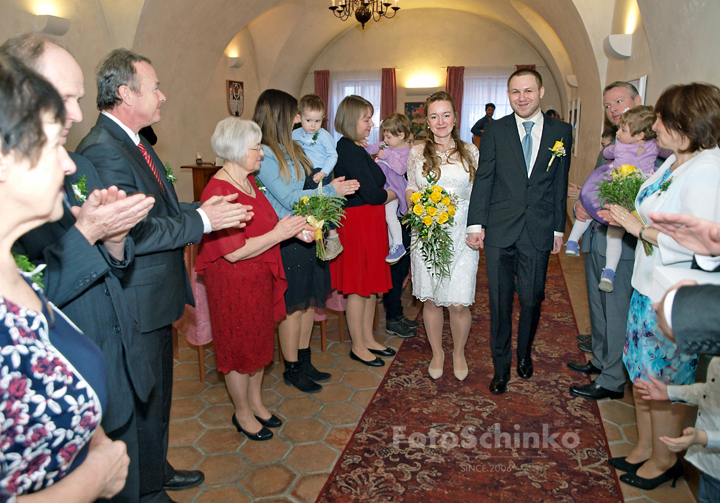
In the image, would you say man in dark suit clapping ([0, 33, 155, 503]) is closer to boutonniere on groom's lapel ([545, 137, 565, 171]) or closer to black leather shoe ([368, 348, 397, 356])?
black leather shoe ([368, 348, 397, 356])

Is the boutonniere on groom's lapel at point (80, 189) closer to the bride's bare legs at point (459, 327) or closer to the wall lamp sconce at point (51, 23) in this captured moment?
the bride's bare legs at point (459, 327)

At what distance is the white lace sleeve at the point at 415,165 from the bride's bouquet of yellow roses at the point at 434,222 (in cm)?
16

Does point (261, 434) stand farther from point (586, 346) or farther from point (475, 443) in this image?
point (586, 346)

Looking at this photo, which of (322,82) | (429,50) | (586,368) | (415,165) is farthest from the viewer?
(322,82)

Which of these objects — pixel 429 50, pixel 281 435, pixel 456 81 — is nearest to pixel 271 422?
pixel 281 435

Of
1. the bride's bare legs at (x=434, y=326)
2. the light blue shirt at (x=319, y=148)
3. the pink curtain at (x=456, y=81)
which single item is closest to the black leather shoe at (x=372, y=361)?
the bride's bare legs at (x=434, y=326)

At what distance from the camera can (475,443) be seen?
9.65ft

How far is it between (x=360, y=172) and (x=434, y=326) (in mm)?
1315

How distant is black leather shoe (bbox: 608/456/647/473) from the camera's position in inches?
104

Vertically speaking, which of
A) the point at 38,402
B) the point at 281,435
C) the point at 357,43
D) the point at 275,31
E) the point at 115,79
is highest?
the point at 357,43

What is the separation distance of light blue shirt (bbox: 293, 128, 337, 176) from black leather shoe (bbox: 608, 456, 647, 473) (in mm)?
2601

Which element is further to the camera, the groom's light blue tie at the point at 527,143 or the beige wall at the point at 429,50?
the beige wall at the point at 429,50

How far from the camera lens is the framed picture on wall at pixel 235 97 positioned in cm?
1208

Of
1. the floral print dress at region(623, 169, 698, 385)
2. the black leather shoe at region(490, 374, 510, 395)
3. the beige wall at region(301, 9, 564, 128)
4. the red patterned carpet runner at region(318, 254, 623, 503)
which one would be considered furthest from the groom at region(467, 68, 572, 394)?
the beige wall at region(301, 9, 564, 128)
